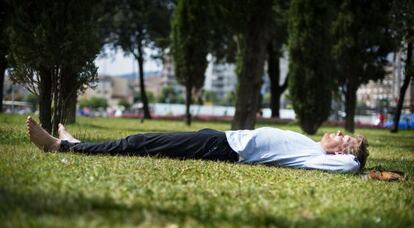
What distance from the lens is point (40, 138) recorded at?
6699mm

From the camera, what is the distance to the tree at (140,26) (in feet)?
127

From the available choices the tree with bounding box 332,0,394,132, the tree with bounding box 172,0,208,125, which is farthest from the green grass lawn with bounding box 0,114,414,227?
the tree with bounding box 172,0,208,125

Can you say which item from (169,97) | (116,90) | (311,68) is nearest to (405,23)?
(311,68)

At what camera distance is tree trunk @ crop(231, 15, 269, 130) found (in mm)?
17344

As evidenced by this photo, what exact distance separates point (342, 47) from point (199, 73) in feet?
33.7

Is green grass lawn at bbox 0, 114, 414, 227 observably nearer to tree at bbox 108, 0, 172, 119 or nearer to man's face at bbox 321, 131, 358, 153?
man's face at bbox 321, 131, 358, 153

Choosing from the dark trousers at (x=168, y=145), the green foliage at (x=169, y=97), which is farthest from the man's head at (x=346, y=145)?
the green foliage at (x=169, y=97)

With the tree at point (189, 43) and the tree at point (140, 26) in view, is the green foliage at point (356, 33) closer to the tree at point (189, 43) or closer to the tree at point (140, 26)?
the tree at point (189, 43)

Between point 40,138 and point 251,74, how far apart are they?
1122 cm

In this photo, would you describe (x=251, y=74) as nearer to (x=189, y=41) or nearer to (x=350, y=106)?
(x=350, y=106)

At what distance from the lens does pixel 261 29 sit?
691 inches

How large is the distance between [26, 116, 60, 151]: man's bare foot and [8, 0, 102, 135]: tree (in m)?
3.80

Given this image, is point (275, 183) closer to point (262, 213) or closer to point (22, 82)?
point (262, 213)

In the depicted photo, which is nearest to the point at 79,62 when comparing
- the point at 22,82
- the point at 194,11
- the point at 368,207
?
the point at 22,82
